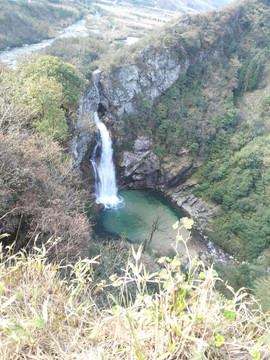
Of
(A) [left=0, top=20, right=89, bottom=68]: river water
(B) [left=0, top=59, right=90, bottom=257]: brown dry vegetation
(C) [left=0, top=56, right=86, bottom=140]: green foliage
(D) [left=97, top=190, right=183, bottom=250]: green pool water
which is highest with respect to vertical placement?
(A) [left=0, top=20, right=89, bottom=68]: river water

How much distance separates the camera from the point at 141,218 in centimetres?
2127

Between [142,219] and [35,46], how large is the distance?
71.7 feet

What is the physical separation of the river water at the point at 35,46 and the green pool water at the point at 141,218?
13243 millimetres

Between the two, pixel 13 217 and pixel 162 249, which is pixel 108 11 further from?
pixel 13 217

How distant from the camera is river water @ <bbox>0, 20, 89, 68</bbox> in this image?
19.1m

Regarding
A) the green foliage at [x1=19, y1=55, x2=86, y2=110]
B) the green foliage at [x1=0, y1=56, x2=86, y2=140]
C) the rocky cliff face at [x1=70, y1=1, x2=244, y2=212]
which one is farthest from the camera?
the rocky cliff face at [x1=70, y1=1, x2=244, y2=212]

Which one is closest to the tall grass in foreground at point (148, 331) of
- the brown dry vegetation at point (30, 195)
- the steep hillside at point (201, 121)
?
the brown dry vegetation at point (30, 195)

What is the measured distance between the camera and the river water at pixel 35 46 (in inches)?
753

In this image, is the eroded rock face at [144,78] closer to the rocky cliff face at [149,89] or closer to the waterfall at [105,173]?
the rocky cliff face at [149,89]

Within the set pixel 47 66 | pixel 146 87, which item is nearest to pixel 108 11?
pixel 146 87

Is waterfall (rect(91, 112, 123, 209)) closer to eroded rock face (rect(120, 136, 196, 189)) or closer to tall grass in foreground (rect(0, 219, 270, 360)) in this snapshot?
eroded rock face (rect(120, 136, 196, 189))

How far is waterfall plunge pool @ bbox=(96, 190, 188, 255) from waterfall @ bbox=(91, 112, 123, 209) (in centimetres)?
106

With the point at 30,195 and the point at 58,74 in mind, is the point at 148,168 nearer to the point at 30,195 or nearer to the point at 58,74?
the point at 58,74

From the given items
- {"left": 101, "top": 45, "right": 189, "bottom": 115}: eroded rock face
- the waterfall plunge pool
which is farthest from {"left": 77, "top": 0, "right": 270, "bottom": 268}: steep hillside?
the waterfall plunge pool
